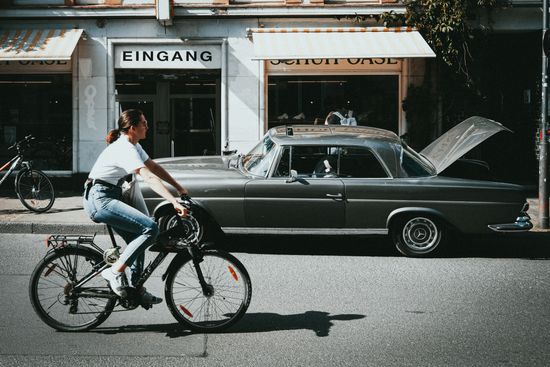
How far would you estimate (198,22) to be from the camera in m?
15.9

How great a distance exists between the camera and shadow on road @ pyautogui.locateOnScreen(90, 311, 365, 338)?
600 cm

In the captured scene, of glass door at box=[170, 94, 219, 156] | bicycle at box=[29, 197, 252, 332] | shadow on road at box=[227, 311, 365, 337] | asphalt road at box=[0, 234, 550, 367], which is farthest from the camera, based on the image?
glass door at box=[170, 94, 219, 156]

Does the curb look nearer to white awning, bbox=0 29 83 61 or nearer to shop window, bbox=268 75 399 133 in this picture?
white awning, bbox=0 29 83 61

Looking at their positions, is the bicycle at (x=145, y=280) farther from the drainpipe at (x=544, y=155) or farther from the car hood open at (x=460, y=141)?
the drainpipe at (x=544, y=155)

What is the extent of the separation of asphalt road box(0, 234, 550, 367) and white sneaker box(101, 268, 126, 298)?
1.18ft

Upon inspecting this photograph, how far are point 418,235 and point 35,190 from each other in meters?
6.44

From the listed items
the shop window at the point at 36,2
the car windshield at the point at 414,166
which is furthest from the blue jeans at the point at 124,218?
the shop window at the point at 36,2

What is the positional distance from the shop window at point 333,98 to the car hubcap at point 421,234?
6986 mm

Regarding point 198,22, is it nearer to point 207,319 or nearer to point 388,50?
point 388,50

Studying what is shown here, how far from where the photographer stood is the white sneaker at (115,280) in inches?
227

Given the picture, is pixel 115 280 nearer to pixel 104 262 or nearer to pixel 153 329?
pixel 104 262

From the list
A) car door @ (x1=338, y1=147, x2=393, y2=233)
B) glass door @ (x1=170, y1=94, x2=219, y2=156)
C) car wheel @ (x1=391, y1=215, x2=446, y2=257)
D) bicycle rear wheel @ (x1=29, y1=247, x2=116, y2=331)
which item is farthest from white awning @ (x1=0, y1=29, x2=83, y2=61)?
bicycle rear wheel @ (x1=29, y1=247, x2=116, y2=331)

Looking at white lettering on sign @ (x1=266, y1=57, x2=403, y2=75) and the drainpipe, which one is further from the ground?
white lettering on sign @ (x1=266, y1=57, x2=403, y2=75)

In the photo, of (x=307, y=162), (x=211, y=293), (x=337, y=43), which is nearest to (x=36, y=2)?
(x=337, y=43)
